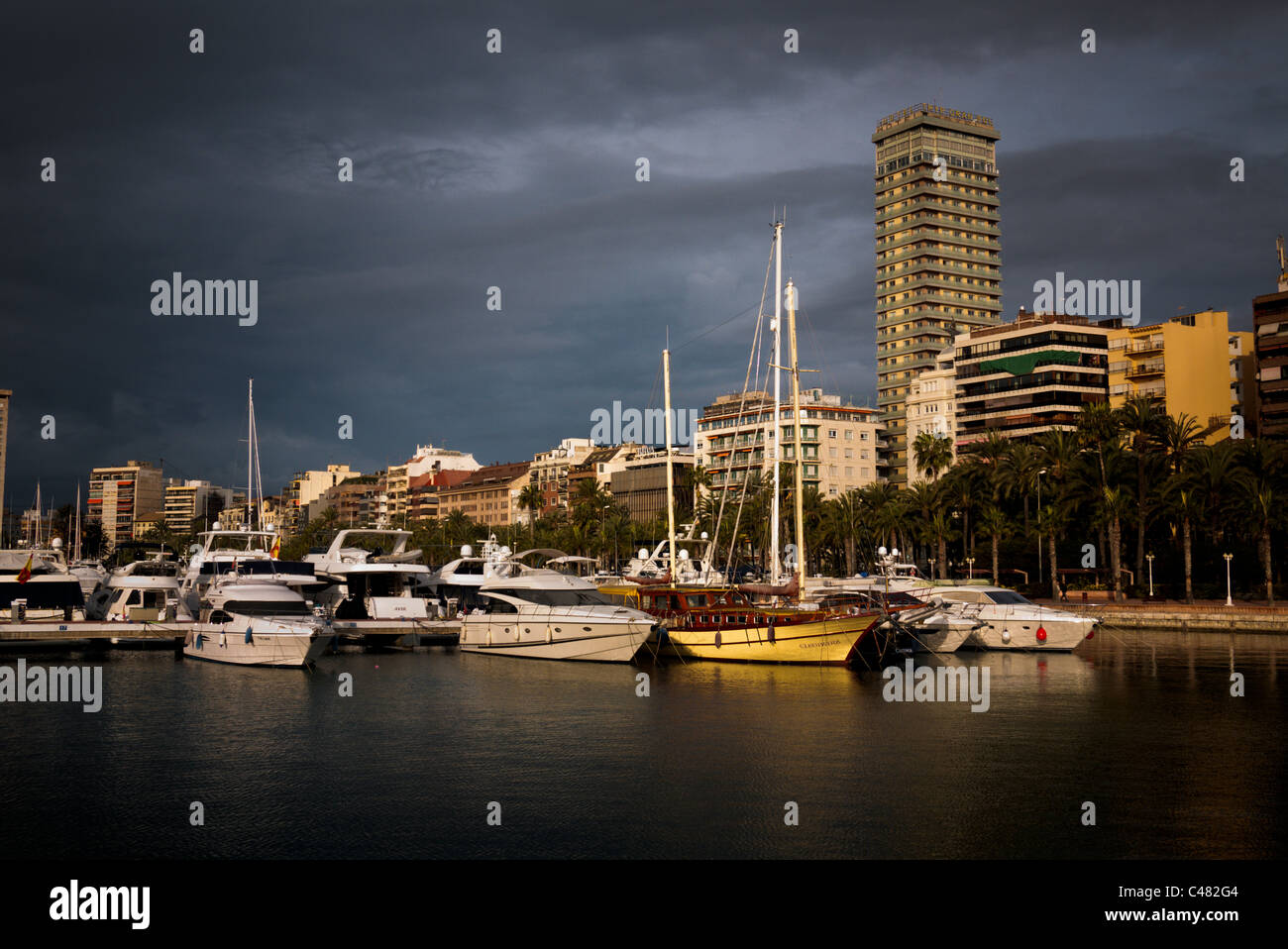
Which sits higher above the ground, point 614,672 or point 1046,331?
point 1046,331

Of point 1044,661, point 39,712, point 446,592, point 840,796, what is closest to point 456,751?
point 840,796

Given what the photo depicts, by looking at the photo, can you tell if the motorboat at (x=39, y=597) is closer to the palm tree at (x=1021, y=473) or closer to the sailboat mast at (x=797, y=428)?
the sailboat mast at (x=797, y=428)

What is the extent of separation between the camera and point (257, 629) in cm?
4856

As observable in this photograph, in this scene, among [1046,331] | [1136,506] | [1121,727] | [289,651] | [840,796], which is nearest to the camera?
[840,796]

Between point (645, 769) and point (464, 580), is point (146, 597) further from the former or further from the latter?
point (645, 769)

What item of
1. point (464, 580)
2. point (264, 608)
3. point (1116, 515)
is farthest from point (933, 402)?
point (264, 608)

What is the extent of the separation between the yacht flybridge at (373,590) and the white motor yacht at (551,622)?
5521mm

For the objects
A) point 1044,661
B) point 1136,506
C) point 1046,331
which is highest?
point 1046,331

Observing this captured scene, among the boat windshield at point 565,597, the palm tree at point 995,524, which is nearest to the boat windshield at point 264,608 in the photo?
the boat windshield at point 565,597

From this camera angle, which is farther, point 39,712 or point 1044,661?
point 1044,661

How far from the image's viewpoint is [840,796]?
24.8 meters
